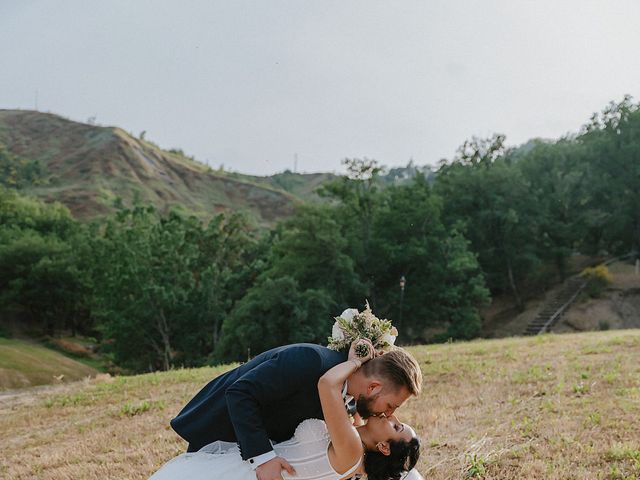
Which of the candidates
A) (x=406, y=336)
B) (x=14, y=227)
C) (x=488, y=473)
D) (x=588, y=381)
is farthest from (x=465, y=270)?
(x=14, y=227)

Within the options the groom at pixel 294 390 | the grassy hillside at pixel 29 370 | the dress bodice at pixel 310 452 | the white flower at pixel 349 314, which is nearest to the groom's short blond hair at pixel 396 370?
the groom at pixel 294 390

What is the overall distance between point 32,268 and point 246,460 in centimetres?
5401

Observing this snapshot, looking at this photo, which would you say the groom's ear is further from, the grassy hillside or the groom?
the grassy hillside

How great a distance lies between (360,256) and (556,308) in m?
14.6

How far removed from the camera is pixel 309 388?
→ 3279mm

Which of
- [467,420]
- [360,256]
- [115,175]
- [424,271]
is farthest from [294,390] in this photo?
[115,175]

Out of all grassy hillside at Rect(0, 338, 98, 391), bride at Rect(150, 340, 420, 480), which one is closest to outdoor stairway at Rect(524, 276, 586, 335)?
A: grassy hillside at Rect(0, 338, 98, 391)

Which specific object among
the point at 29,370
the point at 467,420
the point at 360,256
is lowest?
the point at 29,370

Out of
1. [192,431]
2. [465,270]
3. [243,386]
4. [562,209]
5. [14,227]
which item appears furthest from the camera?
[14,227]

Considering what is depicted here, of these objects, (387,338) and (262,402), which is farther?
(387,338)

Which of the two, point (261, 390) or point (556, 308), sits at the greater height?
point (261, 390)

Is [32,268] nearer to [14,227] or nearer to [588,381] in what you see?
[14,227]

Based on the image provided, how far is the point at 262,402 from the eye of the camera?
10.5 feet

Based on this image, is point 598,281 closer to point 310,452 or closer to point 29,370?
point 29,370
